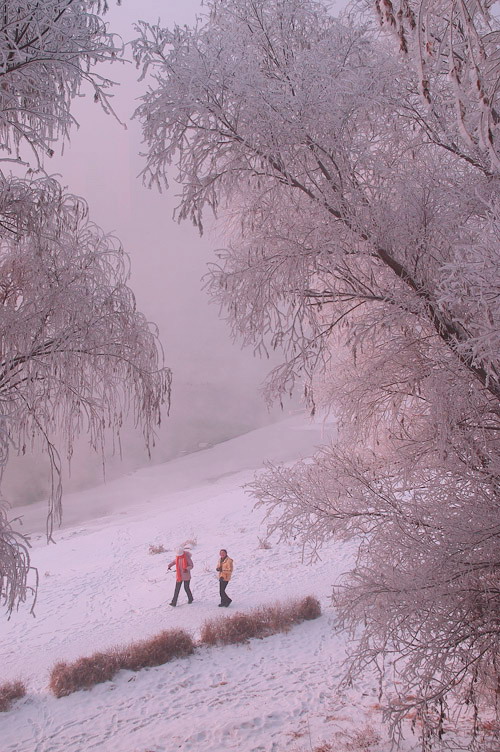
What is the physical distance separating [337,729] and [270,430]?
28.6 m

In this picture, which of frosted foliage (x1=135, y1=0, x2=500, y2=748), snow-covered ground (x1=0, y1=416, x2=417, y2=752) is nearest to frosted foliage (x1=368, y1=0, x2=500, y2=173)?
frosted foliage (x1=135, y1=0, x2=500, y2=748)

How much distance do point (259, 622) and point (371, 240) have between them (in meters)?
7.74

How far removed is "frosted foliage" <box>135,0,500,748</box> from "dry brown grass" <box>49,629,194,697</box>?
5290mm

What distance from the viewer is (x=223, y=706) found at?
20.4 ft

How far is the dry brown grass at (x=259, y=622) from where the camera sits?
855 centimetres

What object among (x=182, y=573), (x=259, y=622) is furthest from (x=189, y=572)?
(x=259, y=622)

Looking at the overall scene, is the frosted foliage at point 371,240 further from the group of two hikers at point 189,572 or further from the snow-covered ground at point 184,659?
the group of two hikers at point 189,572

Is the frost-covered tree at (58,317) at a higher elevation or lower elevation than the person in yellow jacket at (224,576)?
higher

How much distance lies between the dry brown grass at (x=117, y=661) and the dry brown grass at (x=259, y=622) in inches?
18.9

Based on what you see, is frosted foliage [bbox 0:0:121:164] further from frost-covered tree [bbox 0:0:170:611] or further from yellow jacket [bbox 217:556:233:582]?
yellow jacket [bbox 217:556:233:582]

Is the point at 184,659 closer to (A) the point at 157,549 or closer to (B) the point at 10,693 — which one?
(B) the point at 10,693

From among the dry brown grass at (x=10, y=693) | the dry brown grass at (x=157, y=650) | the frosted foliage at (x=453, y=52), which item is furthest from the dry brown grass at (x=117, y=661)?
the frosted foliage at (x=453, y=52)

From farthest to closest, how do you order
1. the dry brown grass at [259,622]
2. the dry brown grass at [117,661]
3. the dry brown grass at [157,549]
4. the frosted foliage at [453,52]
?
the dry brown grass at [157,549] < the dry brown grass at [259,622] < the dry brown grass at [117,661] < the frosted foliage at [453,52]

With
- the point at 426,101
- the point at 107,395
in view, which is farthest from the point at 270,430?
the point at 426,101
